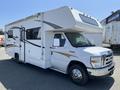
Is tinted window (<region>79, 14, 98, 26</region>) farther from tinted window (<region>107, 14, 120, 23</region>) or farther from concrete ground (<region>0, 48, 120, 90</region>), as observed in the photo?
tinted window (<region>107, 14, 120, 23</region>)

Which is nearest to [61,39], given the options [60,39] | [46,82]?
[60,39]

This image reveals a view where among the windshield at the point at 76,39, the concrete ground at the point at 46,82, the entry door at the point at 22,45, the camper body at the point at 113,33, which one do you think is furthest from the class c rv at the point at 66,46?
the camper body at the point at 113,33

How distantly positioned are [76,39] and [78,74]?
156 centimetres

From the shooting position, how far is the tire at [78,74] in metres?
6.53

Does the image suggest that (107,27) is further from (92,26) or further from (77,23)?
(77,23)

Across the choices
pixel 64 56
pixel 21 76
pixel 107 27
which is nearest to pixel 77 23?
pixel 64 56

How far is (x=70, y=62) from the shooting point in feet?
23.1

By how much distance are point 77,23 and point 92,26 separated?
1.39 m

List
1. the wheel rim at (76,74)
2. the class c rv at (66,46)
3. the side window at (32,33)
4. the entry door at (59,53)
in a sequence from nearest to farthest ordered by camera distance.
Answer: the class c rv at (66,46)
the wheel rim at (76,74)
the entry door at (59,53)
the side window at (32,33)

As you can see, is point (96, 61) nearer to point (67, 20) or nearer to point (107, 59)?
point (107, 59)

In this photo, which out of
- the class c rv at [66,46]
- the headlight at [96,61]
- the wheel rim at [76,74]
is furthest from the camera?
the wheel rim at [76,74]

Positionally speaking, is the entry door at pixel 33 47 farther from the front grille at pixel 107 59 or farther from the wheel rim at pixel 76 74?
the front grille at pixel 107 59

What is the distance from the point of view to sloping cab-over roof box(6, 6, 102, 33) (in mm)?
6789

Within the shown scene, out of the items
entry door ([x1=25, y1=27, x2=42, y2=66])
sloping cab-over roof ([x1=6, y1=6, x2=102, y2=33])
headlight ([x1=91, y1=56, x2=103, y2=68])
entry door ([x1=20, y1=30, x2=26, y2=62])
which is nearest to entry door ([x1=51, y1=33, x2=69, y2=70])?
sloping cab-over roof ([x1=6, y1=6, x2=102, y2=33])
